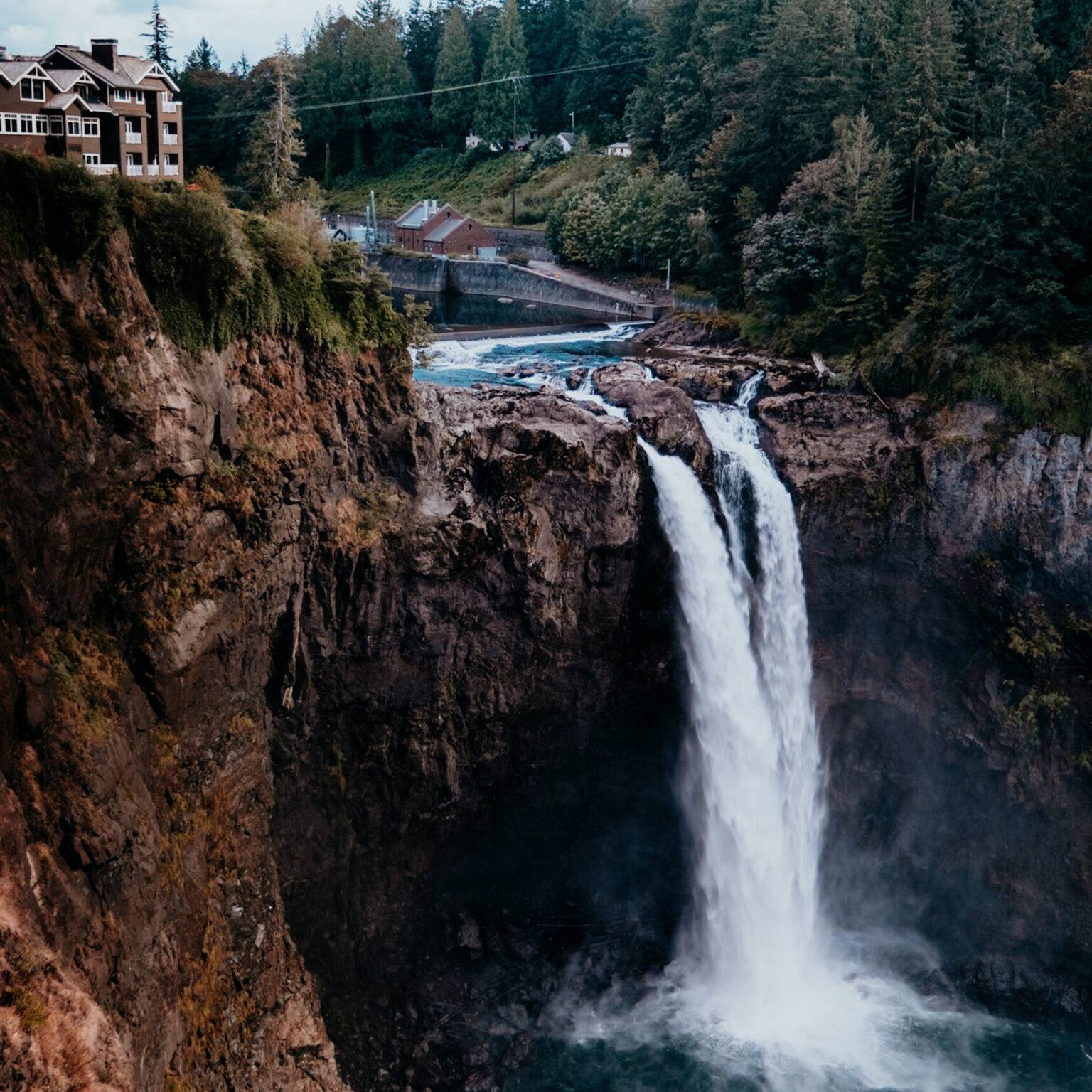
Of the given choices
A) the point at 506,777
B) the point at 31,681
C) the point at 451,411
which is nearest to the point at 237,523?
the point at 31,681

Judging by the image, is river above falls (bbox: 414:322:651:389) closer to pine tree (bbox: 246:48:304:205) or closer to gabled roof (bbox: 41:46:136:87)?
pine tree (bbox: 246:48:304:205)

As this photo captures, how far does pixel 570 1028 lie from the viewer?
2817 centimetres

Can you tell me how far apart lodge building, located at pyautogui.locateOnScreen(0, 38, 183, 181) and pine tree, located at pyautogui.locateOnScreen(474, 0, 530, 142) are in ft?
228

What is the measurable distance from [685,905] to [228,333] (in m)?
18.1

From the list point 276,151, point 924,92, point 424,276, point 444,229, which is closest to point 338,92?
point 444,229

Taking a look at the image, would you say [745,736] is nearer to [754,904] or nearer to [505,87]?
[754,904]

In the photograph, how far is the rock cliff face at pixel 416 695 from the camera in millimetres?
18938

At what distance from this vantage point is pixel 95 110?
24547 millimetres

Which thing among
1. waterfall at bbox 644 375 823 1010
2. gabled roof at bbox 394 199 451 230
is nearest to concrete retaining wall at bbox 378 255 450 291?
gabled roof at bbox 394 199 451 230

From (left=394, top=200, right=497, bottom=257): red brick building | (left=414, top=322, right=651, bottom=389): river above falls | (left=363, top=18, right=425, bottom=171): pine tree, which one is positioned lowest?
(left=414, top=322, right=651, bottom=389): river above falls

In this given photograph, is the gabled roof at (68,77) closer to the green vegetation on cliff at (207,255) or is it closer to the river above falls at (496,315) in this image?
the green vegetation on cliff at (207,255)

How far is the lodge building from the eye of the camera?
23.1m

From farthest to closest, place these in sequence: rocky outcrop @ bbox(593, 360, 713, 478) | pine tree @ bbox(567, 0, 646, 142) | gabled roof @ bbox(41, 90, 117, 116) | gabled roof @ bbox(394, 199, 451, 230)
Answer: pine tree @ bbox(567, 0, 646, 142), gabled roof @ bbox(394, 199, 451, 230), rocky outcrop @ bbox(593, 360, 713, 478), gabled roof @ bbox(41, 90, 117, 116)

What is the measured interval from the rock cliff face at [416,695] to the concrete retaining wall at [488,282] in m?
19.8
